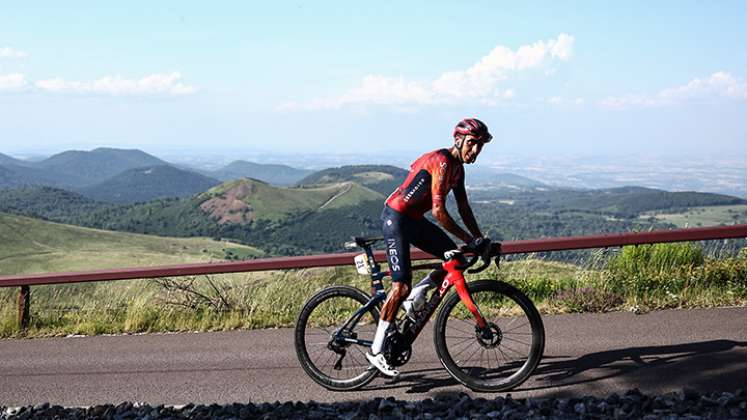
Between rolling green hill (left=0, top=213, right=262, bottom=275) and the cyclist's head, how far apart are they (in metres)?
98.9

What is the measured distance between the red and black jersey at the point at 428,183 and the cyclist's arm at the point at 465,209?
0.13 feet

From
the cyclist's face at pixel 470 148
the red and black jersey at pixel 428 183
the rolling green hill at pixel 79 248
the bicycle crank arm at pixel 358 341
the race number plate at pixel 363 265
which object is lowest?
the rolling green hill at pixel 79 248

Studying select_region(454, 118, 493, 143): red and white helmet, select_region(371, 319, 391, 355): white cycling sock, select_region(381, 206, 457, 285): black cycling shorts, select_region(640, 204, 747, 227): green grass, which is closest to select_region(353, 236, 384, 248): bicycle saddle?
select_region(381, 206, 457, 285): black cycling shorts

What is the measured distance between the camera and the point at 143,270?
8.73m

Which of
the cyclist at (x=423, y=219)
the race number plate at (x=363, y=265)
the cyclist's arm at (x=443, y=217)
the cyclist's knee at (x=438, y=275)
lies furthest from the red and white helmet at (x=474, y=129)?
the race number plate at (x=363, y=265)

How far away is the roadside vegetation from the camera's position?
311 inches

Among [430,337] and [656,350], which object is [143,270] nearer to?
[430,337]

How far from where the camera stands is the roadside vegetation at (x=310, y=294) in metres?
7.89

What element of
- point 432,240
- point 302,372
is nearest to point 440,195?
point 432,240

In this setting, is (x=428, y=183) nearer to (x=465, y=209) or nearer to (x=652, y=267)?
(x=465, y=209)

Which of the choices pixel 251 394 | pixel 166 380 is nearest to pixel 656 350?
pixel 251 394

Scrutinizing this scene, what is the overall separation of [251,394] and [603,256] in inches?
220

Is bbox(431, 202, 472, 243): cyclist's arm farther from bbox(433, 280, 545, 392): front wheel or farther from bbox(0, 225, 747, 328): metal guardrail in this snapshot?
bbox(0, 225, 747, 328): metal guardrail

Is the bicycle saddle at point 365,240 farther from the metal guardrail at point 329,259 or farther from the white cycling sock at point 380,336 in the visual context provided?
the metal guardrail at point 329,259
